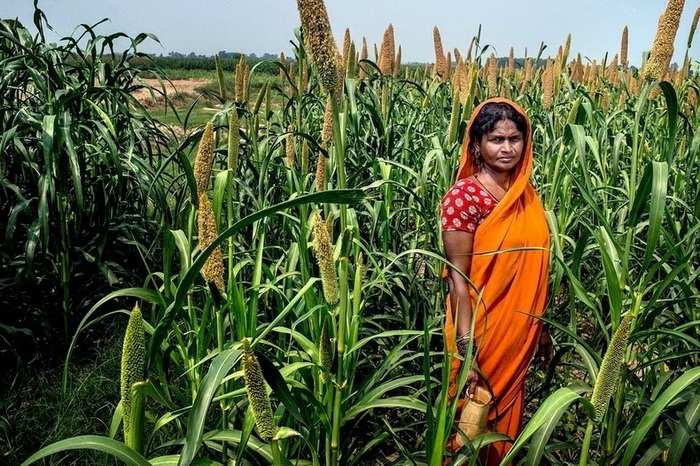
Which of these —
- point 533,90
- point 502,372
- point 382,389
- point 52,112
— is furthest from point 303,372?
→ point 533,90

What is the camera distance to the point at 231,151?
1.53 m

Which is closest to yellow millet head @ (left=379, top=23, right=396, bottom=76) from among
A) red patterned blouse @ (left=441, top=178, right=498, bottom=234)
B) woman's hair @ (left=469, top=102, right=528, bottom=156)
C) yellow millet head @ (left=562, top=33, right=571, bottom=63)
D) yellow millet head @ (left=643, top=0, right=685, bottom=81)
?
yellow millet head @ (left=562, top=33, right=571, bottom=63)

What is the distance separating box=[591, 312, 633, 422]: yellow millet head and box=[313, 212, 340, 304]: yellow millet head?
1.82 feet

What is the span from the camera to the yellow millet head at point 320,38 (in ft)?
3.46

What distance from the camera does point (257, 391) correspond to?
0.87 meters

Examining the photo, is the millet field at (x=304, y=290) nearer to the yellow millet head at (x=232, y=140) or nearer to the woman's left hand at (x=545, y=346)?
the yellow millet head at (x=232, y=140)

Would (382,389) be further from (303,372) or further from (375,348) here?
(375,348)

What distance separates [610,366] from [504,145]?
39.0 inches

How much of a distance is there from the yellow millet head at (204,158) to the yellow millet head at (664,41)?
53.7 inches

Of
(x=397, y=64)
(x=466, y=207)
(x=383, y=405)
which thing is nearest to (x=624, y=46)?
(x=397, y=64)

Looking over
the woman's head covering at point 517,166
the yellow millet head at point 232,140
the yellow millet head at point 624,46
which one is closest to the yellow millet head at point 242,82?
the yellow millet head at point 232,140

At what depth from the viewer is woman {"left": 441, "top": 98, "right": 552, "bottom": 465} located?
6.18 feet

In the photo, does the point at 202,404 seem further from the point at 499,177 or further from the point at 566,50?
the point at 566,50

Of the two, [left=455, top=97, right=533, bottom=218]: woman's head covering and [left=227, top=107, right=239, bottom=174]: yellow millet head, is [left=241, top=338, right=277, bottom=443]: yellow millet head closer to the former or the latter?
[left=227, top=107, right=239, bottom=174]: yellow millet head
